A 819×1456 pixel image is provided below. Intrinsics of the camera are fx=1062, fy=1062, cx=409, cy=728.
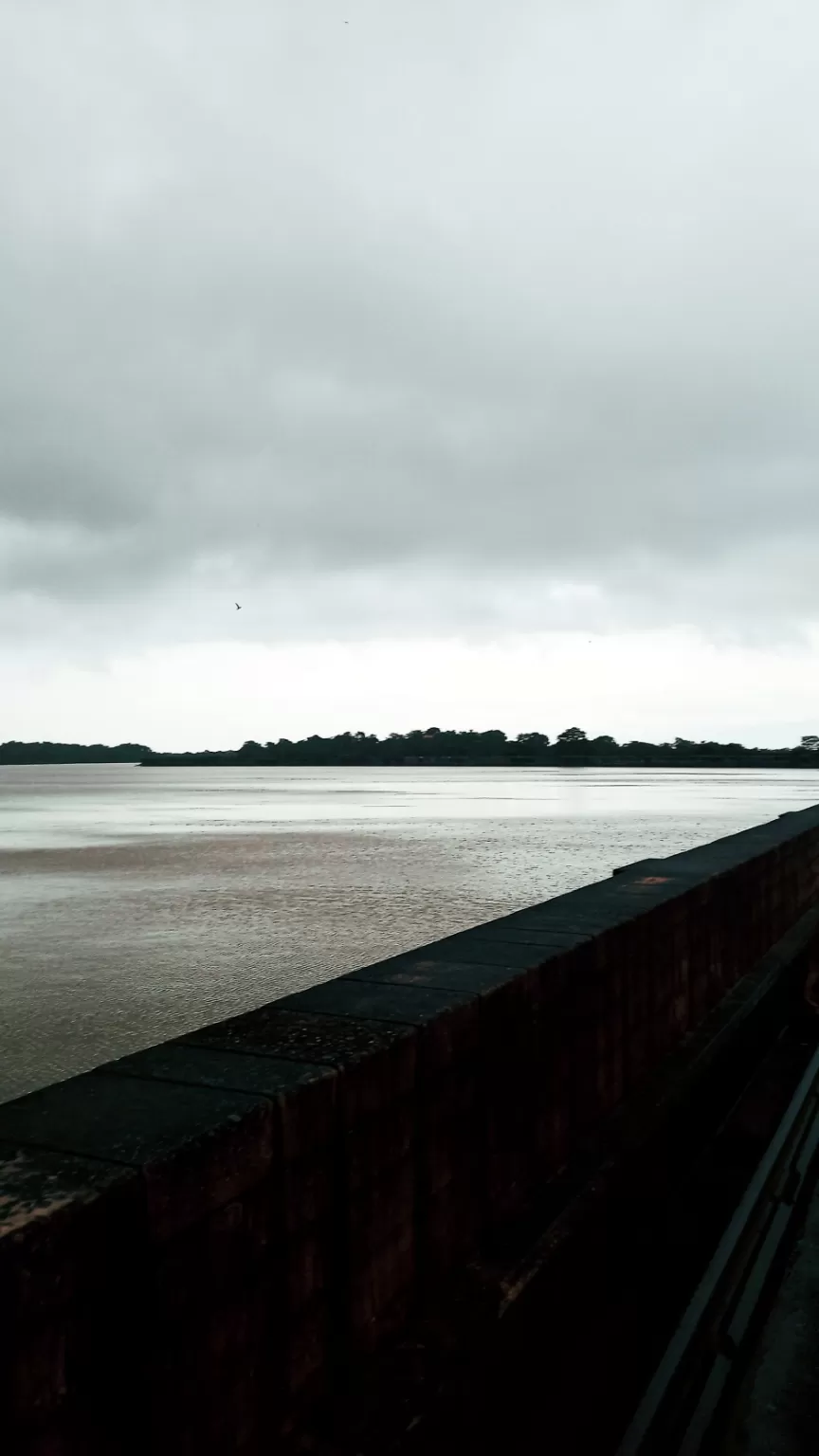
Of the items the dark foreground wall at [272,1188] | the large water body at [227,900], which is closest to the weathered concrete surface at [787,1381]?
the dark foreground wall at [272,1188]

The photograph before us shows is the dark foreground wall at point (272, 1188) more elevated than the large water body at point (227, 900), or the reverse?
the dark foreground wall at point (272, 1188)

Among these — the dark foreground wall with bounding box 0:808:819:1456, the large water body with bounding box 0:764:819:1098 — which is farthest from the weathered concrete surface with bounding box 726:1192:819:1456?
the large water body with bounding box 0:764:819:1098

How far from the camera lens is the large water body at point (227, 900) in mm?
11984

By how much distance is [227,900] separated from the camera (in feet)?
70.2

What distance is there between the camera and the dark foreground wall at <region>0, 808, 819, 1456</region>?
88.8 inches

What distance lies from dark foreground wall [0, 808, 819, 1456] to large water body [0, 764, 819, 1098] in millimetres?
5962

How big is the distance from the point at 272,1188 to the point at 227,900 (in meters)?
19.0

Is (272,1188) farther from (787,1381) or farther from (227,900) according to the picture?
(227,900)

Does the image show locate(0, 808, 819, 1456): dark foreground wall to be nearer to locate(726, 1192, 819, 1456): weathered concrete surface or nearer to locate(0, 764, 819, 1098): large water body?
locate(726, 1192, 819, 1456): weathered concrete surface

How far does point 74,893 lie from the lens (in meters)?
22.9

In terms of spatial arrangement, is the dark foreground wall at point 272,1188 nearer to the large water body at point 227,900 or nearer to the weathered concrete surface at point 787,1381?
the weathered concrete surface at point 787,1381

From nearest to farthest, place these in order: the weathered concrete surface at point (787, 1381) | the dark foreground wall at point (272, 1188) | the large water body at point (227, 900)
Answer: the dark foreground wall at point (272, 1188) → the weathered concrete surface at point (787, 1381) → the large water body at point (227, 900)

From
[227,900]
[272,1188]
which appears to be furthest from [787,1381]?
[227,900]

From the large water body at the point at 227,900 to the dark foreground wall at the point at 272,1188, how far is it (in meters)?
5.96
